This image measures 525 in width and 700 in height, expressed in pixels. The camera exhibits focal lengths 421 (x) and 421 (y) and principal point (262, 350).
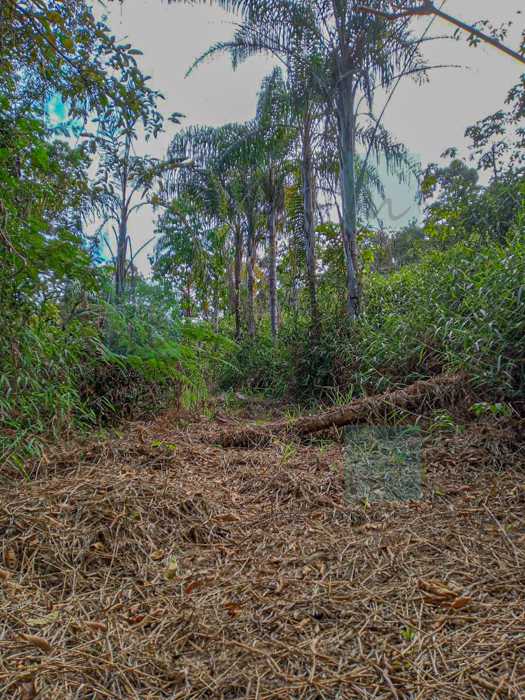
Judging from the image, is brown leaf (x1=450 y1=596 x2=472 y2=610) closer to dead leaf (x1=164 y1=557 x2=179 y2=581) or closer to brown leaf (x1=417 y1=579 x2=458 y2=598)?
brown leaf (x1=417 y1=579 x2=458 y2=598)

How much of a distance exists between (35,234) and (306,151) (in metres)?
6.21

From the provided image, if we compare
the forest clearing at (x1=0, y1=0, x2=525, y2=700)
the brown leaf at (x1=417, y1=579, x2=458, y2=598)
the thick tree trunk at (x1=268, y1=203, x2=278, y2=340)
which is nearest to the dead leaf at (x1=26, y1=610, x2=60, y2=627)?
the forest clearing at (x1=0, y1=0, x2=525, y2=700)

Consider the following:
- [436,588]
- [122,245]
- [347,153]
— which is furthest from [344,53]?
[436,588]

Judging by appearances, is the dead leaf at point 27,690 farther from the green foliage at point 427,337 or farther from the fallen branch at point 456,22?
the green foliage at point 427,337

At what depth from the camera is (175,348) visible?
9.86ft

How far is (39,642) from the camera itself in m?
0.94

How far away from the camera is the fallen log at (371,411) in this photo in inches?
109

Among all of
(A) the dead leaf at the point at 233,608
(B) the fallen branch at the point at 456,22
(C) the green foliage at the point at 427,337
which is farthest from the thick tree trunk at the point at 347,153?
(A) the dead leaf at the point at 233,608

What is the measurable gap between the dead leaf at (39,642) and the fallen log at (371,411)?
1.80m

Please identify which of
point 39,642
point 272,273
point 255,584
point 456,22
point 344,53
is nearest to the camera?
point 39,642

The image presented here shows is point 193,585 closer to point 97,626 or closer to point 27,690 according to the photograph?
point 97,626

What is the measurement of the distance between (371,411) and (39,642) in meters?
2.30

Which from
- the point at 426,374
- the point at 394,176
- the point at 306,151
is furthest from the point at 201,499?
the point at 394,176

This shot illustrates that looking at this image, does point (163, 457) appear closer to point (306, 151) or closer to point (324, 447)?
point (324, 447)
